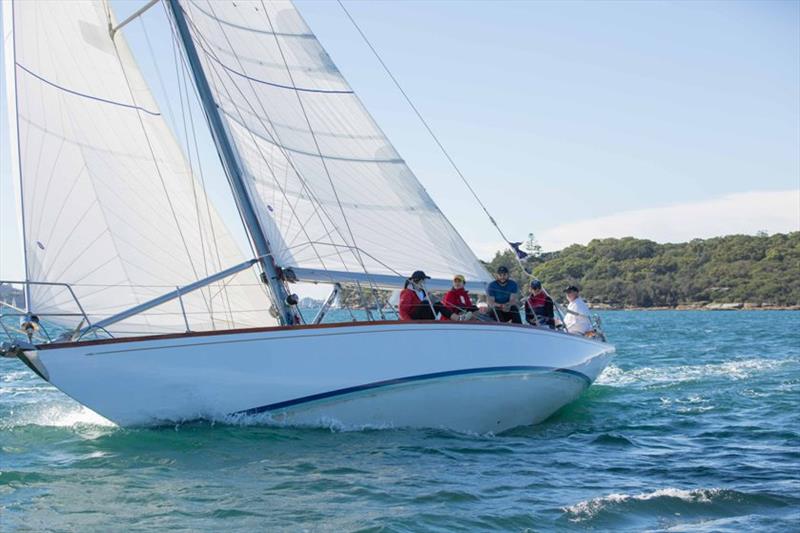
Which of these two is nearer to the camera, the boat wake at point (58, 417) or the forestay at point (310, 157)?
the boat wake at point (58, 417)

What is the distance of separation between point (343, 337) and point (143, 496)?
2996 mm

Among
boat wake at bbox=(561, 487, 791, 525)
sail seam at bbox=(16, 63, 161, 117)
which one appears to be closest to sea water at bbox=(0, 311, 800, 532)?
boat wake at bbox=(561, 487, 791, 525)

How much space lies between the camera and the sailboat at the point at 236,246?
10.5 metres

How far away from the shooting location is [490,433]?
1179cm

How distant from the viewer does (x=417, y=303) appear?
11.7m

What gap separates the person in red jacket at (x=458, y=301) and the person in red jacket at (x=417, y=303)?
0.09m

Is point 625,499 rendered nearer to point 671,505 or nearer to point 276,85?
point 671,505

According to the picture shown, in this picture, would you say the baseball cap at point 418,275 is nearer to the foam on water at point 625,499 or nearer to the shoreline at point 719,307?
the foam on water at point 625,499

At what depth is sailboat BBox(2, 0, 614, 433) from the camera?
1047cm

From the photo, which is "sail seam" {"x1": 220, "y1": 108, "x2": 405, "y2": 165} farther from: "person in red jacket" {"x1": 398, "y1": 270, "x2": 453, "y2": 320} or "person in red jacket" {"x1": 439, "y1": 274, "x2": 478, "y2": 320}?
"person in red jacket" {"x1": 439, "y1": 274, "x2": 478, "y2": 320}

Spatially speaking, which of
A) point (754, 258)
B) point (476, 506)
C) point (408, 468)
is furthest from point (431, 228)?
point (754, 258)

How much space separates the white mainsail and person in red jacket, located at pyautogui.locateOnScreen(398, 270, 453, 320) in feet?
8.07

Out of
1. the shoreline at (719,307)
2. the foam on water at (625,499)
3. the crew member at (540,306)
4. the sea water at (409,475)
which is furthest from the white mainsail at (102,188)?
the shoreline at (719,307)

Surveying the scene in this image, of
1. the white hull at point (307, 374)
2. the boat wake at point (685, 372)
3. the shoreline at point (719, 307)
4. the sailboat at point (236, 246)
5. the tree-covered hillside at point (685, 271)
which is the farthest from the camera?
the tree-covered hillside at point (685, 271)
